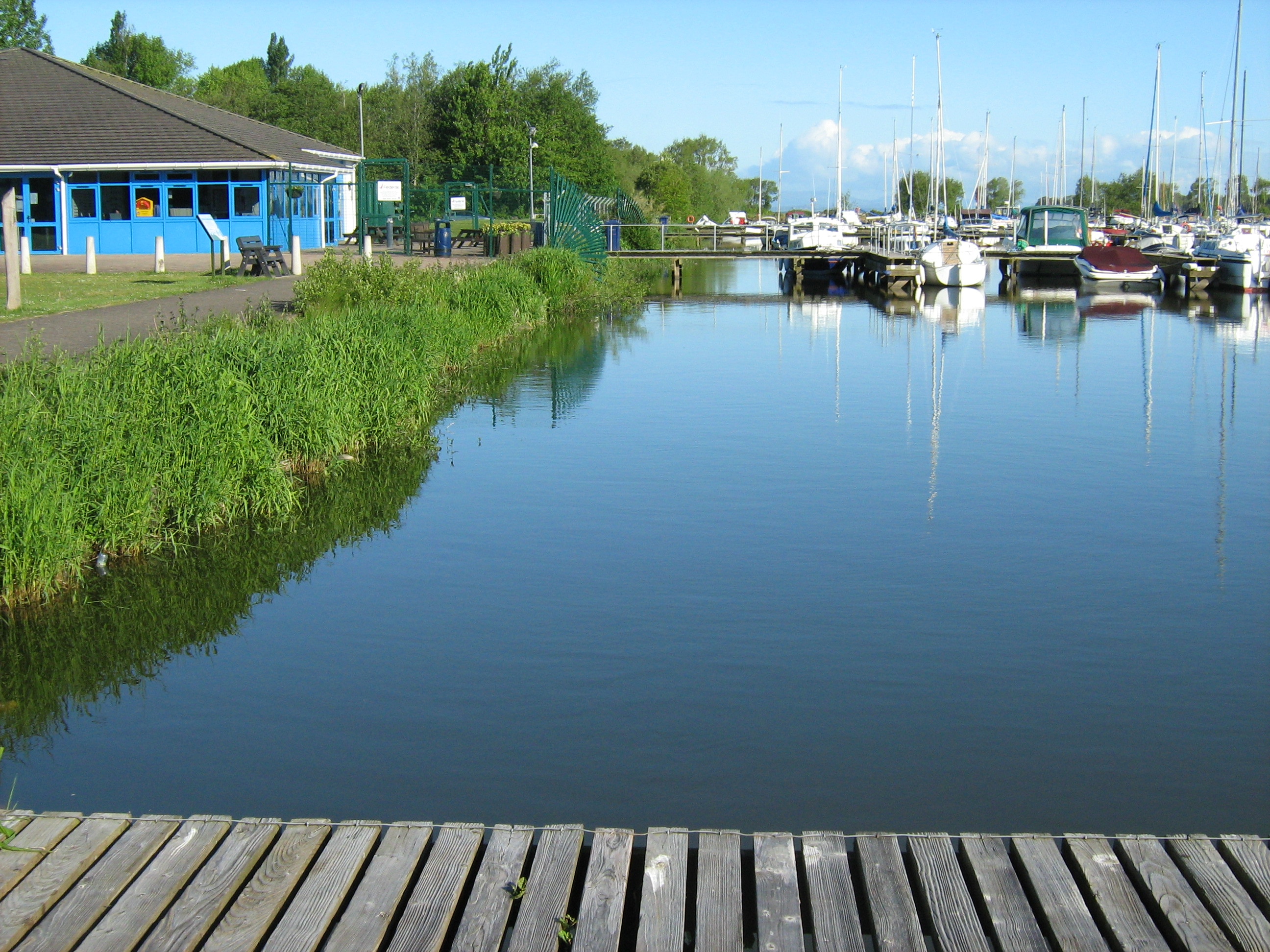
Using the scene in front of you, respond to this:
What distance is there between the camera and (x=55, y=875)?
4.50 metres

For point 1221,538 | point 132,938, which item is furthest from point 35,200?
point 132,938

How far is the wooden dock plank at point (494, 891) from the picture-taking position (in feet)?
13.7

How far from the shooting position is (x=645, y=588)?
8977mm

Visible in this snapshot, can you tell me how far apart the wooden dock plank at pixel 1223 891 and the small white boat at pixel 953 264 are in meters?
36.2

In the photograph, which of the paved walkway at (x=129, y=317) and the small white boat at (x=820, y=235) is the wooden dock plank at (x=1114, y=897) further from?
the small white boat at (x=820, y=235)

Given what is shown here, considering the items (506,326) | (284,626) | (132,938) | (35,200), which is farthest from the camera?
(35,200)

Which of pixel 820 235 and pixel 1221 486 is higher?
pixel 820 235

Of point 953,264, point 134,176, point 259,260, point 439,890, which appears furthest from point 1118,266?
point 439,890

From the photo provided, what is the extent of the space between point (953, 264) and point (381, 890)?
3751cm

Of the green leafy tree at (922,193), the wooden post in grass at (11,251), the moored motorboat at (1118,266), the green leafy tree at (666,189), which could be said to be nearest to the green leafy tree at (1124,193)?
the green leafy tree at (922,193)

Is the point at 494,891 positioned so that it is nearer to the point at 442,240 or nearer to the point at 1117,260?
the point at 442,240

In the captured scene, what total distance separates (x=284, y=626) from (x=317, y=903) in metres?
4.24

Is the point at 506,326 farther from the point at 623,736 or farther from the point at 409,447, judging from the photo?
the point at 623,736

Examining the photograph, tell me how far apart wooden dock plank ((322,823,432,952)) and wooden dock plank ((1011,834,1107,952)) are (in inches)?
82.7
